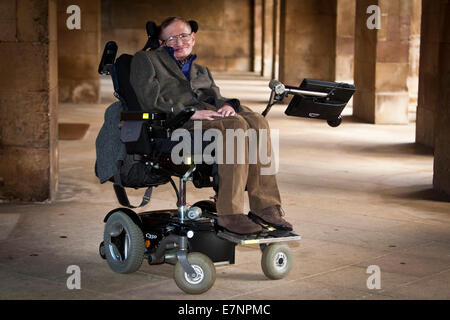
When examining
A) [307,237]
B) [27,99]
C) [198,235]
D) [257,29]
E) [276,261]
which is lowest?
[307,237]

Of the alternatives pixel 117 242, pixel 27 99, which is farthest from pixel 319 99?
pixel 27 99

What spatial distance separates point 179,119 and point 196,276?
2.95 ft

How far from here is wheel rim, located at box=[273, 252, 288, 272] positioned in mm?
5191

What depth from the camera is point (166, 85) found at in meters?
5.38

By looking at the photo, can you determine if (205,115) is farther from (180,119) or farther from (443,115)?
(443,115)

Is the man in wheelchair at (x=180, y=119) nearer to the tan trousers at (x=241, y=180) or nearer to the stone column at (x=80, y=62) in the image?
the tan trousers at (x=241, y=180)

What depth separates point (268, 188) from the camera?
517 centimetres

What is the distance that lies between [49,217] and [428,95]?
7.07 metres

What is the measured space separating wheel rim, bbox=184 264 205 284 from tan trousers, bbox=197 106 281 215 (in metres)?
0.34

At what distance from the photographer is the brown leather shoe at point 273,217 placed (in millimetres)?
5101

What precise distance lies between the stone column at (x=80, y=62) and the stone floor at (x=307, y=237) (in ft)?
24.4

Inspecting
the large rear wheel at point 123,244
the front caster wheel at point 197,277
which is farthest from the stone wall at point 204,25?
the front caster wheel at point 197,277

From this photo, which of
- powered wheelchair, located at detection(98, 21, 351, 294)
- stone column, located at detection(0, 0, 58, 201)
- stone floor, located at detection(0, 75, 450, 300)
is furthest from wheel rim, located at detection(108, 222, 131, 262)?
stone column, located at detection(0, 0, 58, 201)
